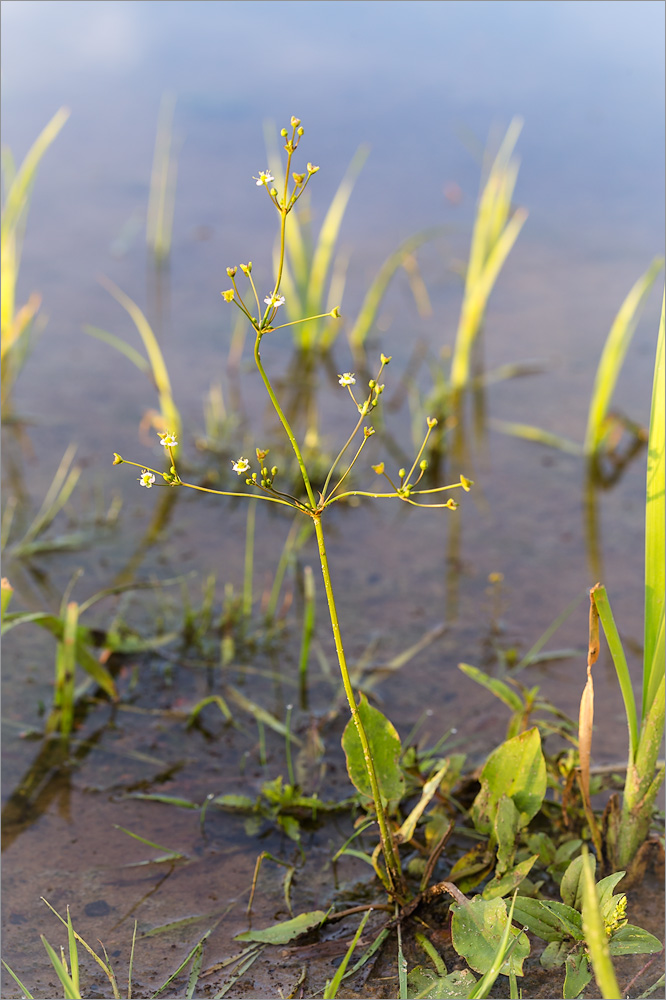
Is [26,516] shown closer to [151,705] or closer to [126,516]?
[126,516]

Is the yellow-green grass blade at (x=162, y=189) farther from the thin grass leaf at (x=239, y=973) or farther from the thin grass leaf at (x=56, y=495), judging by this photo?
the thin grass leaf at (x=239, y=973)

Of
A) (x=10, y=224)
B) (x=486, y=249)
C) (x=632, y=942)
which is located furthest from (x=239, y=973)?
(x=486, y=249)

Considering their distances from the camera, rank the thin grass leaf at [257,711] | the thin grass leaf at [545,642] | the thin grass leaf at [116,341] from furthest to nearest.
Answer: the thin grass leaf at [116,341] → the thin grass leaf at [545,642] → the thin grass leaf at [257,711]

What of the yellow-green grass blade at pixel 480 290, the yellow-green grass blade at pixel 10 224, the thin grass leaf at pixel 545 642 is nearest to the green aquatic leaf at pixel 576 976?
the thin grass leaf at pixel 545 642

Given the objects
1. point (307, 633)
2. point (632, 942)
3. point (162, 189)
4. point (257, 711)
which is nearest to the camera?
point (632, 942)

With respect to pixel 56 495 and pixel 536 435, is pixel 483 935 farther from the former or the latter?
pixel 536 435

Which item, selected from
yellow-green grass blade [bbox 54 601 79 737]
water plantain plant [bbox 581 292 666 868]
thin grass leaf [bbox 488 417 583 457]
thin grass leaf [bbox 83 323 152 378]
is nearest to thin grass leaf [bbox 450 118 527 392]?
thin grass leaf [bbox 488 417 583 457]

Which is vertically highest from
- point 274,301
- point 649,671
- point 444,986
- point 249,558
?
point 274,301

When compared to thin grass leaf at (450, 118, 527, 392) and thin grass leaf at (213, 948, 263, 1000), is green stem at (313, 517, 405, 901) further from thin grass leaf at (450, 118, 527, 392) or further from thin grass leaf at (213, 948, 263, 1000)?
thin grass leaf at (450, 118, 527, 392)
